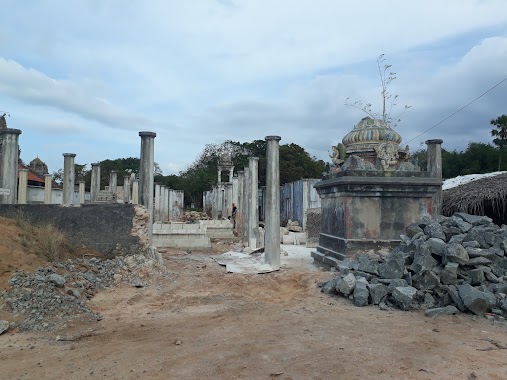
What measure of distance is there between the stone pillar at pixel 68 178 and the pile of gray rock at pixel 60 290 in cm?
628

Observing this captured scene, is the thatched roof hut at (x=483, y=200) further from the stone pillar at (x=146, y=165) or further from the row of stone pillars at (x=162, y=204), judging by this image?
the row of stone pillars at (x=162, y=204)

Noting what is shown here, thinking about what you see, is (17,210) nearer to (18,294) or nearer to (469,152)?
(18,294)

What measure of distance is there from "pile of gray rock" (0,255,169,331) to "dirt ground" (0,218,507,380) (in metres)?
0.24

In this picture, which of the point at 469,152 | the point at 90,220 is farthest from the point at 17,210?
the point at 469,152

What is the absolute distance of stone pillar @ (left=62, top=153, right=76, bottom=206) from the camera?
531 inches

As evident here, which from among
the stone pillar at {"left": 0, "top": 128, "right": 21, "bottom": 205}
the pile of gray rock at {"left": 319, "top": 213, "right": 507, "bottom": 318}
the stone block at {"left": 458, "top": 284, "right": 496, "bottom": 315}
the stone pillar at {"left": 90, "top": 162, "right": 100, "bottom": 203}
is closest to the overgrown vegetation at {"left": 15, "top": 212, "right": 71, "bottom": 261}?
the stone pillar at {"left": 0, "top": 128, "right": 21, "bottom": 205}

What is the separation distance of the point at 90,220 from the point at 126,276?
1.49 m

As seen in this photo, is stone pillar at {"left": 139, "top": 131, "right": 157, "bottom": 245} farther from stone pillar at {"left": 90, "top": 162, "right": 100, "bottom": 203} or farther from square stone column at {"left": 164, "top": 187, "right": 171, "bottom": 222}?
square stone column at {"left": 164, "top": 187, "right": 171, "bottom": 222}

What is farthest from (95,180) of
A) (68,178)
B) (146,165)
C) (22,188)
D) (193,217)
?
(146,165)

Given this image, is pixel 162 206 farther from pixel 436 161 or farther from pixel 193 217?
pixel 436 161

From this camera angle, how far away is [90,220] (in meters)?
8.48

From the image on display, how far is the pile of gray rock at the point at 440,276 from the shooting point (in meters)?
5.56

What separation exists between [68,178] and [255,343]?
37.0 ft

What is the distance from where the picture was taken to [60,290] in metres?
6.10
